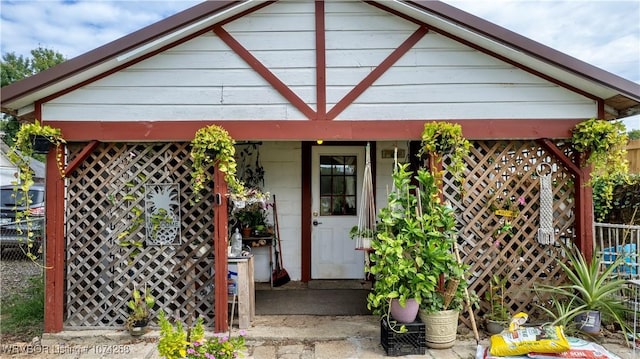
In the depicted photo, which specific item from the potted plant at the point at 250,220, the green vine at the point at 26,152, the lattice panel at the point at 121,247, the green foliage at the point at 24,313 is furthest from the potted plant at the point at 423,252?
the green foliage at the point at 24,313

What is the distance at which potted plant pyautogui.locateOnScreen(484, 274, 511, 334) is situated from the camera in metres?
3.68

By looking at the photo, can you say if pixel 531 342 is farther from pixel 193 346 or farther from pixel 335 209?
pixel 335 209

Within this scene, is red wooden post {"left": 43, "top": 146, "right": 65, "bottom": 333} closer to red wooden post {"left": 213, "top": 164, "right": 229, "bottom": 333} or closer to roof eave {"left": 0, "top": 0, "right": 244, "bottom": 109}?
roof eave {"left": 0, "top": 0, "right": 244, "bottom": 109}

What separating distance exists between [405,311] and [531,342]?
1.01 meters

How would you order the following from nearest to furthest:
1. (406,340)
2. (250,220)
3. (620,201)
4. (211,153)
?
(406,340) → (211,153) → (620,201) → (250,220)

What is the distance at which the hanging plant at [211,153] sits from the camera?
355 centimetres

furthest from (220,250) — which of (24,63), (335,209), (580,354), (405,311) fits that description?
(24,63)

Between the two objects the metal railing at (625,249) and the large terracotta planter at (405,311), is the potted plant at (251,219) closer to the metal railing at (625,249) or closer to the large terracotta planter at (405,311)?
the large terracotta planter at (405,311)

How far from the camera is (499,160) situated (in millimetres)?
3861

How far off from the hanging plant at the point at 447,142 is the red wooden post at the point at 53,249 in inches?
143

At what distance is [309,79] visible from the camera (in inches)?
149

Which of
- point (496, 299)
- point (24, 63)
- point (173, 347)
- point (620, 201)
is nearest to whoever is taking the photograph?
point (173, 347)

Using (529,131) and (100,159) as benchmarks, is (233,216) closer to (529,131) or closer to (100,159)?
(100,159)

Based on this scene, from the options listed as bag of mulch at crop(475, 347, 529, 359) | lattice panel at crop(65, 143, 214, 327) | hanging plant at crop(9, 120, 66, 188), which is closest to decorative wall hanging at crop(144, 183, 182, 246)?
lattice panel at crop(65, 143, 214, 327)
